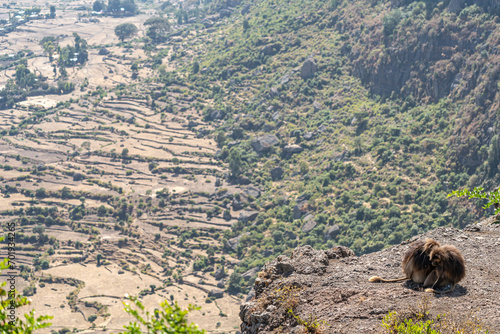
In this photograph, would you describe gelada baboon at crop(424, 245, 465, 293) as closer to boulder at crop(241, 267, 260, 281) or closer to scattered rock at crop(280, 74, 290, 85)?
boulder at crop(241, 267, 260, 281)

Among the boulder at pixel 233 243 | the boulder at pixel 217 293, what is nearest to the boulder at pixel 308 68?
the boulder at pixel 233 243

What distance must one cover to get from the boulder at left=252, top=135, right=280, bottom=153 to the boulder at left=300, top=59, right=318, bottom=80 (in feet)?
74.9

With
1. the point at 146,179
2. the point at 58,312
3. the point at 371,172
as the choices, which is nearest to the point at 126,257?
the point at 58,312

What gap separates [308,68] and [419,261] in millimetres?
128132

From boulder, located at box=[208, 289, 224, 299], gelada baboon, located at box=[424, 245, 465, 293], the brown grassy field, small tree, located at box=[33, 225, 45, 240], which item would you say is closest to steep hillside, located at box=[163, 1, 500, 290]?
boulder, located at box=[208, 289, 224, 299]

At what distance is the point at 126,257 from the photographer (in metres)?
108

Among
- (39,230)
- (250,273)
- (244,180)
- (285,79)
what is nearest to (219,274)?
(250,273)

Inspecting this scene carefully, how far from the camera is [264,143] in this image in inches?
5133

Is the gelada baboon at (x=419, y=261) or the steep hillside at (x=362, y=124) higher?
the gelada baboon at (x=419, y=261)

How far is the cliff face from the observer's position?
16.3 meters

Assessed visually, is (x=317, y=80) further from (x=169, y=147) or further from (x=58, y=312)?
(x=58, y=312)

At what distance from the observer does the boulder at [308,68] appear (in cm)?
14025

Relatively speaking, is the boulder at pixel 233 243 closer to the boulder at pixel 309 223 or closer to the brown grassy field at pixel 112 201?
the brown grassy field at pixel 112 201

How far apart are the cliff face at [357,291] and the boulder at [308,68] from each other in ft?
397
